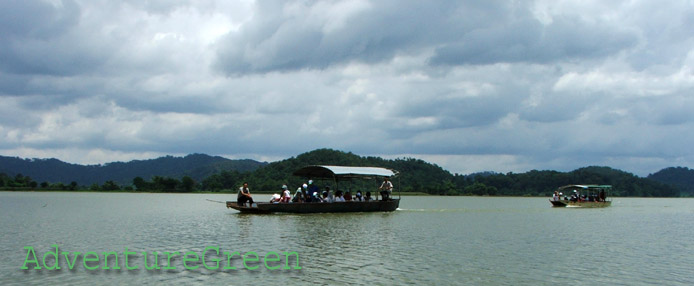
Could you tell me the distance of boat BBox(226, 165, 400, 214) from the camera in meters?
34.4

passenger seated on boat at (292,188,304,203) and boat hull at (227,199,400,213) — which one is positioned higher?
passenger seated on boat at (292,188,304,203)

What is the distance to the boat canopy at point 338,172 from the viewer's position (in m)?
35.6

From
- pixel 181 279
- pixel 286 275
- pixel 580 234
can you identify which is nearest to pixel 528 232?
pixel 580 234

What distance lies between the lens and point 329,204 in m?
35.3

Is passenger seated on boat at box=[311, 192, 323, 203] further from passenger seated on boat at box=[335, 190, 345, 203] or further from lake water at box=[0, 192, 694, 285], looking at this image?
lake water at box=[0, 192, 694, 285]

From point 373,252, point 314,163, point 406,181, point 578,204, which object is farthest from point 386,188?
point 406,181

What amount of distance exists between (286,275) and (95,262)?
5782 mm

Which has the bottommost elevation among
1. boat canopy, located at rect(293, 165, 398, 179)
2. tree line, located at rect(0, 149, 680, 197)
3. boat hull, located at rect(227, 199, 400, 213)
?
boat hull, located at rect(227, 199, 400, 213)

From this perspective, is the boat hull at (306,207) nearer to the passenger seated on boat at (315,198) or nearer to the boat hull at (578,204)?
the passenger seated on boat at (315,198)

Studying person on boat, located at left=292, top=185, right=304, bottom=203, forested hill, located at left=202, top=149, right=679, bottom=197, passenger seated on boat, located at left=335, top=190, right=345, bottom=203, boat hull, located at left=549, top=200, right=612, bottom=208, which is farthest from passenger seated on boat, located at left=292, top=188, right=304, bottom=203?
forested hill, located at left=202, top=149, right=679, bottom=197

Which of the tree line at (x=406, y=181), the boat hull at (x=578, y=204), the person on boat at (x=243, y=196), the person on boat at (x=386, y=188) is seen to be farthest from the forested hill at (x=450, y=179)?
the person on boat at (x=243, y=196)

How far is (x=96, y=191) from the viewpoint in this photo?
139m

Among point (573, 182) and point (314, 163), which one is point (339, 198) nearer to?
point (314, 163)

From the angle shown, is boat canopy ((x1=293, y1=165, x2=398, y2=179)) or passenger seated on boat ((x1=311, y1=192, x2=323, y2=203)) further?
passenger seated on boat ((x1=311, y1=192, x2=323, y2=203))
